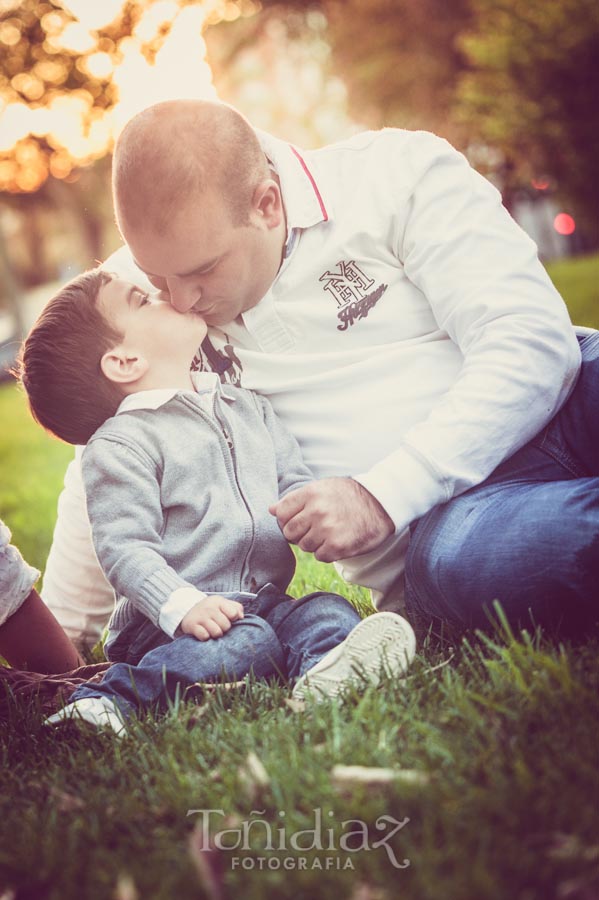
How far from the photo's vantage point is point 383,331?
2619 millimetres

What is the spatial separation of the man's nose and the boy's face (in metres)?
0.05

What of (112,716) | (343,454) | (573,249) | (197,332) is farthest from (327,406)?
(573,249)

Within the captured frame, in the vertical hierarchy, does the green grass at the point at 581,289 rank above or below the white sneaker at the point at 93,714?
below

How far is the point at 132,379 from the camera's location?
2.65 meters

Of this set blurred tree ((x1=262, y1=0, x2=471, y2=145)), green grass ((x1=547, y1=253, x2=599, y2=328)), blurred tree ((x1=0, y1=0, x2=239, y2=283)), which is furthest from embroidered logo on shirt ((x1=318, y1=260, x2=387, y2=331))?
blurred tree ((x1=262, y1=0, x2=471, y2=145))

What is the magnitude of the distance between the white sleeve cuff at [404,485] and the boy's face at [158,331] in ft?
2.27

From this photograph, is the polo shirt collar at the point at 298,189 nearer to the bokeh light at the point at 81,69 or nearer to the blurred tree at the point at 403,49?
the bokeh light at the point at 81,69

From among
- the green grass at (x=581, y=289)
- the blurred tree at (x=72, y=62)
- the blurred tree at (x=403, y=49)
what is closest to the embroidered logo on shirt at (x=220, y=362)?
the green grass at (x=581, y=289)

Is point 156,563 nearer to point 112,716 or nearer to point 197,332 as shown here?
point 112,716

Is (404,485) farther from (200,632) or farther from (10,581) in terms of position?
(10,581)

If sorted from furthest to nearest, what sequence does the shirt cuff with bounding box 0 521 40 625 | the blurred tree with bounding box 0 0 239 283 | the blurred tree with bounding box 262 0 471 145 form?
the blurred tree with bounding box 262 0 471 145, the blurred tree with bounding box 0 0 239 283, the shirt cuff with bounding box 0 521 40 625

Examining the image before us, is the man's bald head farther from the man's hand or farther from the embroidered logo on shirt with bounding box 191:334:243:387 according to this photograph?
the man's hand

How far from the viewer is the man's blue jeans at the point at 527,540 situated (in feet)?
6.90

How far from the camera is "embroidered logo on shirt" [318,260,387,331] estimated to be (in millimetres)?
2604
